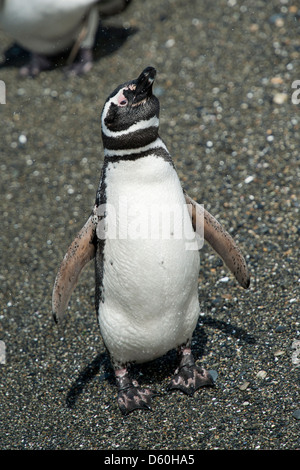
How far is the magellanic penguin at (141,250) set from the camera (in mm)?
3463

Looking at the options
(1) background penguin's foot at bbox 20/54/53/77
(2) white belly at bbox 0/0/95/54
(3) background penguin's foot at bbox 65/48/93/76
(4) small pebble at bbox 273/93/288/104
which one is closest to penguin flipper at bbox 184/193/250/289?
(4) small pebble at bbox 273/93/288/104

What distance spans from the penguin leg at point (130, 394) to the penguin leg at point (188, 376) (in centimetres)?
14

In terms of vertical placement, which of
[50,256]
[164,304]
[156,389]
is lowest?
[50,256]

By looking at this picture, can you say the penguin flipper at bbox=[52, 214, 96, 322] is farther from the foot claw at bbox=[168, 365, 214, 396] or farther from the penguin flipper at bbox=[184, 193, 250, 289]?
the foot claw at bbox=[168, 365, 214, 396]

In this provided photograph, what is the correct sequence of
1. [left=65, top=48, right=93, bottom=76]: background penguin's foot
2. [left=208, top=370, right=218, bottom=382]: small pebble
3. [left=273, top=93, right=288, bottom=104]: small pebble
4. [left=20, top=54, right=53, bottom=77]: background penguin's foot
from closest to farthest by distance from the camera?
[left=208, top=370, right=218, bottom=382]: small pebble < [left=273, top=93, right=288, bottom=104]: small pebble < [left=65, top=48, right=93, bottom=76]: background penguin's foot < [left=20, top=54, right=53, bottom=77]: background penguin's foot

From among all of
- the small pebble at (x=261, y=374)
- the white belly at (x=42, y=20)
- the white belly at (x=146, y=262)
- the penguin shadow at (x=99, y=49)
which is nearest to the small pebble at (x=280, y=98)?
the penguin shadow at (x=99, y=49)

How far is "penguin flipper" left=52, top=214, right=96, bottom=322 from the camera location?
3.76 m

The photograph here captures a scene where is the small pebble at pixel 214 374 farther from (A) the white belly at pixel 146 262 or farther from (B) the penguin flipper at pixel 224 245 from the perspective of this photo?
(B) the penguin flipper at pixel 224 245

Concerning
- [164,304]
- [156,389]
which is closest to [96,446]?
[156,389]

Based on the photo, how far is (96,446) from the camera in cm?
367

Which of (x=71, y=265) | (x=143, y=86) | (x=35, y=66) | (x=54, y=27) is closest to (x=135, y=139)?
(x=143, y=86)

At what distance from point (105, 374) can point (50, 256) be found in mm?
1384

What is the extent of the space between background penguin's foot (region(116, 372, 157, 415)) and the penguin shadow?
13.1 ft

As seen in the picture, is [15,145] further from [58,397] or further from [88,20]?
[58,397]
